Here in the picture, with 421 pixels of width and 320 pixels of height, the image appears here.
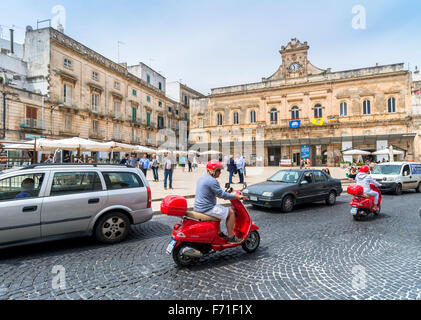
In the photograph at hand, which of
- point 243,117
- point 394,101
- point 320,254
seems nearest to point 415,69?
point 394,101

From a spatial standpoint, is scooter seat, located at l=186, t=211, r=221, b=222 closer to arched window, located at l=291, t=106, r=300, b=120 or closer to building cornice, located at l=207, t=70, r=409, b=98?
arched window, located at l=291, t=106, r=300, b=120

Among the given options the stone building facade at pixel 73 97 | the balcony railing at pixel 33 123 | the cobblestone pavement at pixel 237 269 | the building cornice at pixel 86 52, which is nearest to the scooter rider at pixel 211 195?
the cobblestone pavement at pixel 237 269

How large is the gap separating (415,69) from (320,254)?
168 feet

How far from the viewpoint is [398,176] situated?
1229 centimetres

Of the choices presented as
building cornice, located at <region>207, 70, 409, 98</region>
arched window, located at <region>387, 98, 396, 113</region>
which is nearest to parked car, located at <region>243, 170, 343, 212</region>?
building cornice, located at <region>207, 70, 409, 98</region>

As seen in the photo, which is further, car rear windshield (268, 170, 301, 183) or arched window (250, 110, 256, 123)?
arched window (250, 110, 256, 123)

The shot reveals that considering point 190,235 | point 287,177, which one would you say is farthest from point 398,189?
point 190,235

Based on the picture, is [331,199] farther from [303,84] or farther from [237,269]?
[303,84]

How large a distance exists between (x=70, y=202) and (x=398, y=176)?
13972mm

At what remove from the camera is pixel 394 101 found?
117 feet

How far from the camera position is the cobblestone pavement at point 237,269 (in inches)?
125

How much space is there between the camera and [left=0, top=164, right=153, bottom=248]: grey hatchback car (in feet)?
13.9

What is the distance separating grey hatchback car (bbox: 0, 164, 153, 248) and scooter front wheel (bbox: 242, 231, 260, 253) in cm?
229
